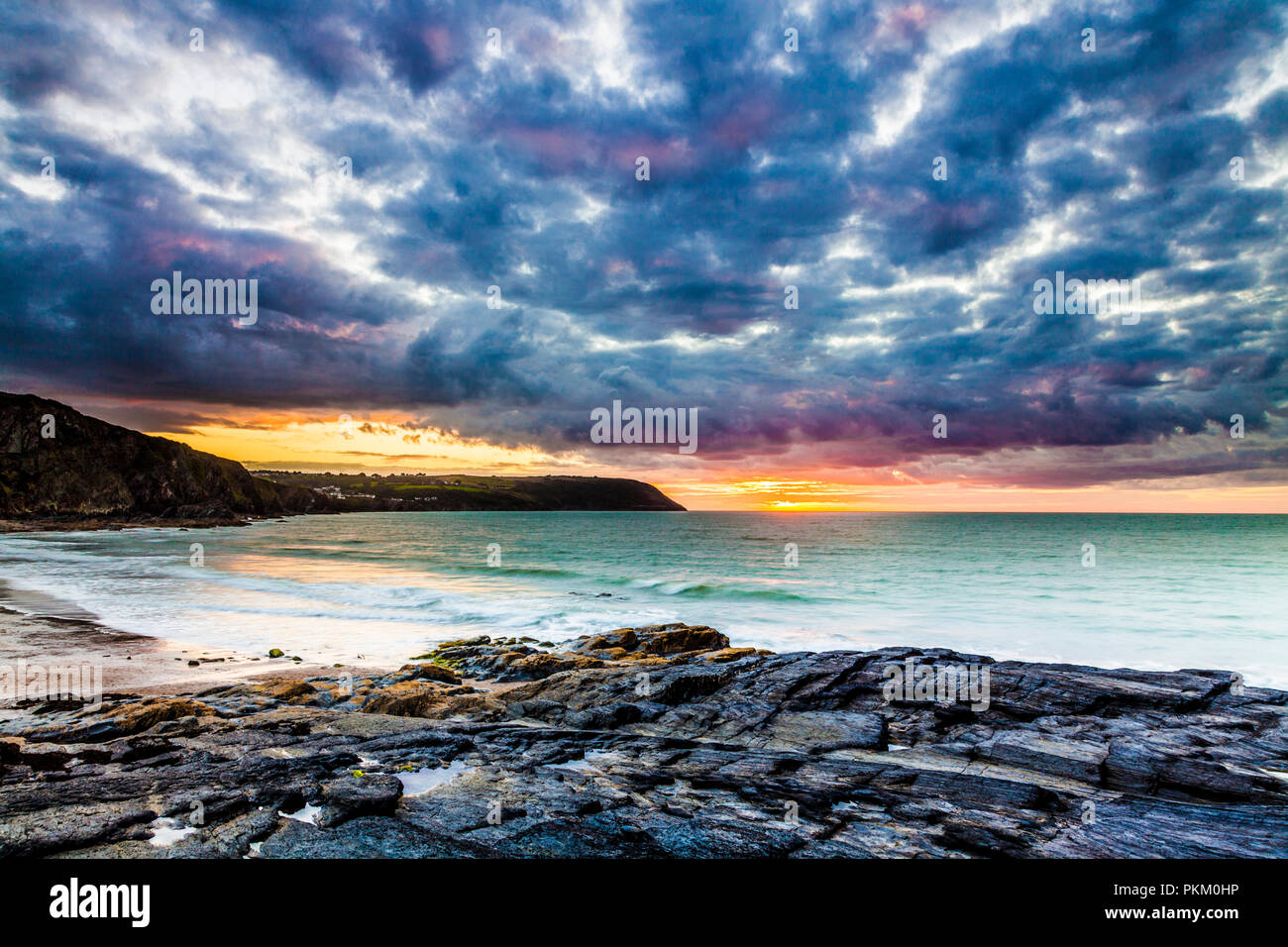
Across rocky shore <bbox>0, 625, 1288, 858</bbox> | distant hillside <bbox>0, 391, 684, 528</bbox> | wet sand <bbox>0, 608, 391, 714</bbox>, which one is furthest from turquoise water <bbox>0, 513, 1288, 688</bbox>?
distant hillside <bbox>0, 391, 684, 528</bbox>

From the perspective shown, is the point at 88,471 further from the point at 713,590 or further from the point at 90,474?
the point at 713,590

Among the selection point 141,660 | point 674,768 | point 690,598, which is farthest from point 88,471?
point 674,768

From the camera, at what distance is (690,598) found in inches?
Result: 1451

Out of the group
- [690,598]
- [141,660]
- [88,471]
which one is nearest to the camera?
[141,660]

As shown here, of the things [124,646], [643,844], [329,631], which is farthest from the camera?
[329,631]

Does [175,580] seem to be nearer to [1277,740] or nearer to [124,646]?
[124,646]

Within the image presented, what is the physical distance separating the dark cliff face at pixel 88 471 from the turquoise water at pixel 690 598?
127 feet

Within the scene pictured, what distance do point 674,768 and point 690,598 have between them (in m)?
28.7

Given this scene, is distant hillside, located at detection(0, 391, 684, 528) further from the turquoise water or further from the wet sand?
the wet sand

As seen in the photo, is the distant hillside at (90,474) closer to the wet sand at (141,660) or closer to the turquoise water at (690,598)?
the turquoise water at (690,598)

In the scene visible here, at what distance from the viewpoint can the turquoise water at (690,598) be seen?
77.0ft
